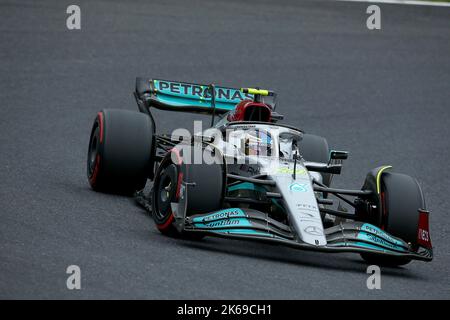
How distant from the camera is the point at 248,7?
69.3 ft

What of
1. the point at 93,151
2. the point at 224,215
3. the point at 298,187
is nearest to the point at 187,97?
the point at 93,151

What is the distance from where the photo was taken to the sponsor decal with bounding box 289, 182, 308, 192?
8.36 m

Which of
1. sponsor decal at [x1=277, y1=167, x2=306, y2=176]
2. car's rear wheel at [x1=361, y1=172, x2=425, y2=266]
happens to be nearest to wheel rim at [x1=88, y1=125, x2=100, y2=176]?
sponsor decal at [x1=277, y1=167, x2=306, y2=176]

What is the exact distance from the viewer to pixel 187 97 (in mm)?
10969

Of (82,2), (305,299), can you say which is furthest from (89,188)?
(82,2)

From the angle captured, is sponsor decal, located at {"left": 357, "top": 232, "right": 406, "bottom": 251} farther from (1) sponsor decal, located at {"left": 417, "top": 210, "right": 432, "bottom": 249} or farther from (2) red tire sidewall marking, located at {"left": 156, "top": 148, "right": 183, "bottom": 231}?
(2) red tire sidewall marking, located at {"left": 156, "top": 148, "right": 183, "bottom": 231}

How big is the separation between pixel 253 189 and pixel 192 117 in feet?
20.5

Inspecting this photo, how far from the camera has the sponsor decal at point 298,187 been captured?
8.36 m

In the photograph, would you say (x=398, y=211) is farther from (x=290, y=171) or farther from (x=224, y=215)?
(x=224, y=215)

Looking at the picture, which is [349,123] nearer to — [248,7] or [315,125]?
[315,125]

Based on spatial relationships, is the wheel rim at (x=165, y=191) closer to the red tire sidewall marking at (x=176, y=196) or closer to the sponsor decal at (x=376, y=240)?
the red tire sidewall marking at (x=176, y=196)

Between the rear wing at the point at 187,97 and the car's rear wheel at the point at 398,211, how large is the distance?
105 inches

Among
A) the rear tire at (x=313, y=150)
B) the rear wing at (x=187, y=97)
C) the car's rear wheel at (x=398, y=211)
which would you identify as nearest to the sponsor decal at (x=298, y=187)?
the car's rear wheel at (x=398, y=211)

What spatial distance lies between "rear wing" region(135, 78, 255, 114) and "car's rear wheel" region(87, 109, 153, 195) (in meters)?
0.88
